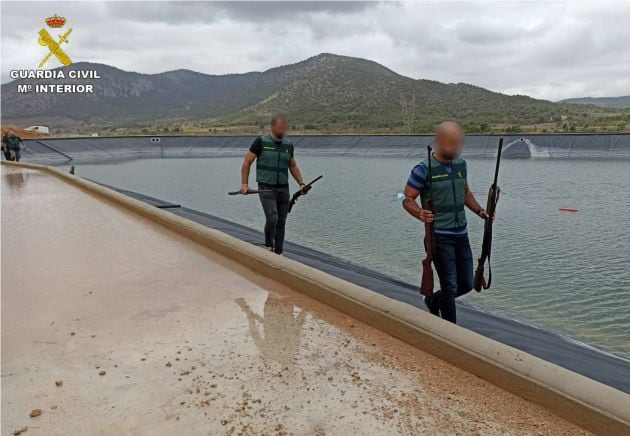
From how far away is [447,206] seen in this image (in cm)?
364

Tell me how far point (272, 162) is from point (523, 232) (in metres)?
6.88

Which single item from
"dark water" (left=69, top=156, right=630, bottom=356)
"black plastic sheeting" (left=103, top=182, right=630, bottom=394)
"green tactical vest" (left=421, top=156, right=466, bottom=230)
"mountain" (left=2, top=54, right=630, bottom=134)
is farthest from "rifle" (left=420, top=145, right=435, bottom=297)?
"mountain" (left=2, top=54, right=630, bottom=134)

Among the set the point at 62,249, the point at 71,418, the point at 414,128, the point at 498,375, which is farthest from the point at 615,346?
the point at 414,128

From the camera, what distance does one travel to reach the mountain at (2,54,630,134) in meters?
60.8

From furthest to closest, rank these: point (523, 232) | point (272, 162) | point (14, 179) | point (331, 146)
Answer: point (331, 146) < point (14, 179) < point (523, 232) < point (272, 162)

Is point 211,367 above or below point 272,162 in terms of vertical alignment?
below

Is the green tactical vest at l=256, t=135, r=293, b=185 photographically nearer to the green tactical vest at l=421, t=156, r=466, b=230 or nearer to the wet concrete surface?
the wet concrete surface

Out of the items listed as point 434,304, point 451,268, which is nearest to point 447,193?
point 451,268

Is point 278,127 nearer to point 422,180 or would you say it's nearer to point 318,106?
point 422,180

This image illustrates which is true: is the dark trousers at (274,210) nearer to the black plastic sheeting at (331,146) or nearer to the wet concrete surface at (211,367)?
the wet concrete surface at (211,367)

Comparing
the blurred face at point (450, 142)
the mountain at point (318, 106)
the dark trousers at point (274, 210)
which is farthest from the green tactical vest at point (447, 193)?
the mountain at point (318, 106)

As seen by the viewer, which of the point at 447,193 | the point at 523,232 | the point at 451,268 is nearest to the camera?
the point at 447,193

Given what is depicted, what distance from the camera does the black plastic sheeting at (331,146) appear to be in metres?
30.7

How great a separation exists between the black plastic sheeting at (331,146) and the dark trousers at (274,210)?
2901 centimetres
